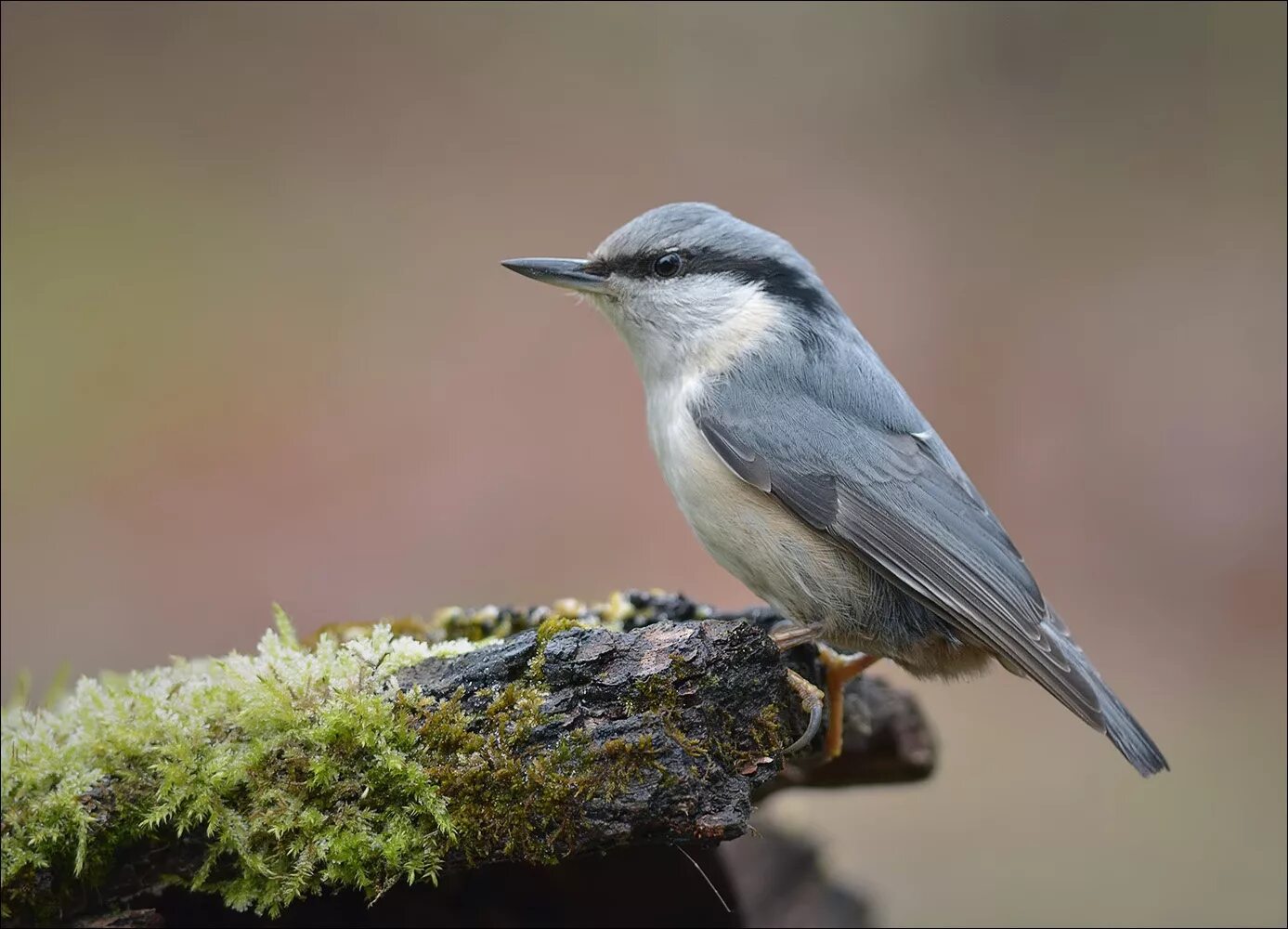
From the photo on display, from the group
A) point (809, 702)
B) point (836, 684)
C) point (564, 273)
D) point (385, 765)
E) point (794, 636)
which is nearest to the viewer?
point (385, 765)

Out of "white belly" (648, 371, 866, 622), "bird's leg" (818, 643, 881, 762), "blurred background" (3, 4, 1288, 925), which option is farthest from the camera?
"blurred background" (3, 4, 1288, 925)

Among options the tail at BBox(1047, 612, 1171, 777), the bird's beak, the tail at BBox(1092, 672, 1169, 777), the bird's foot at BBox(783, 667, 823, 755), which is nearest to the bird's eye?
the bird's beak

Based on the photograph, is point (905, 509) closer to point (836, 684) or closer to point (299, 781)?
point (836, 684)

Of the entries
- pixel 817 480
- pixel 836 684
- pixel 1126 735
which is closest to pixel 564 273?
pixel 817 480

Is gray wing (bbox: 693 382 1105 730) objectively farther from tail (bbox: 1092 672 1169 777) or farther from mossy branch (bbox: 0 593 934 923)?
mossy branch (bbox: 0 593 934 923)

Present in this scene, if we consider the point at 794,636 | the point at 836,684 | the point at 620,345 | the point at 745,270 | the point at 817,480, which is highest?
the point at 620,345
